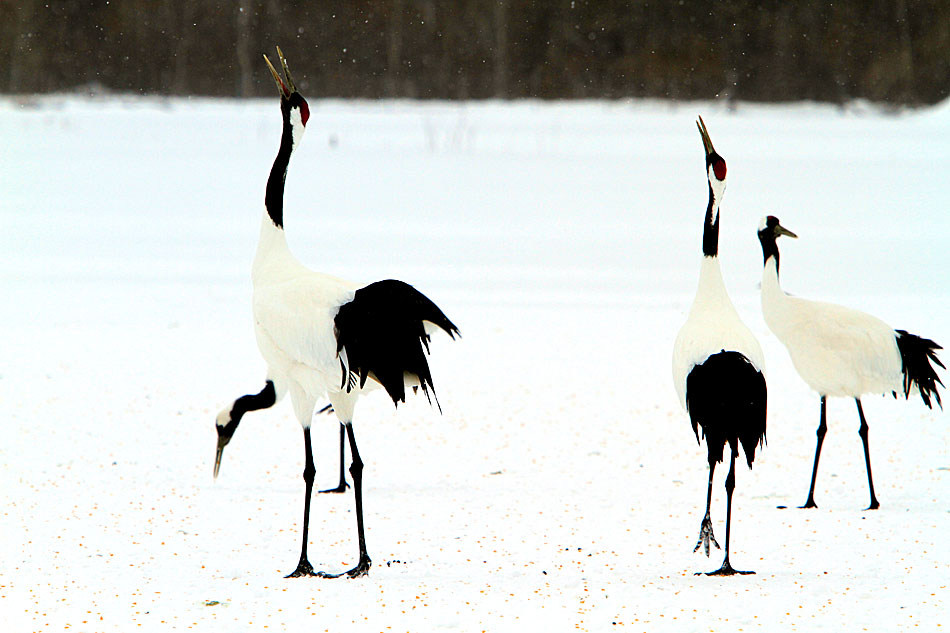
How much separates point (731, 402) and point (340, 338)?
1.21 metres

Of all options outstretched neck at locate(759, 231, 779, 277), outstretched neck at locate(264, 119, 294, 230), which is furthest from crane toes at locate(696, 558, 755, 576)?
outstretched neck at locate(264, 119, 294, 230)

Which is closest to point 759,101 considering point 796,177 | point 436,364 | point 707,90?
point 707,90

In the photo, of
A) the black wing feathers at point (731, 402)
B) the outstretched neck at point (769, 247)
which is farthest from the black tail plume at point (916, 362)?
the black wing feathers at point (731, 402)

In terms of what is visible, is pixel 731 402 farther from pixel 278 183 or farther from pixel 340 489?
pixel 340 489

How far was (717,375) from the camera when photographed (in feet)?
11.3

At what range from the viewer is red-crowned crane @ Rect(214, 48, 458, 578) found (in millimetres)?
3348

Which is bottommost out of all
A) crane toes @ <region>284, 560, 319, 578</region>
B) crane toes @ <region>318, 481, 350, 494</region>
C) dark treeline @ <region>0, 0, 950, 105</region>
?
crane toes @ <region>318, 481, 350, 494</region>

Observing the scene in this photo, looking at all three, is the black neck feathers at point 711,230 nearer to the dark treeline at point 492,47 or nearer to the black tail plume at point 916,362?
the black tail plume at point 916,362

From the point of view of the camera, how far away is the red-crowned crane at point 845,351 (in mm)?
4328

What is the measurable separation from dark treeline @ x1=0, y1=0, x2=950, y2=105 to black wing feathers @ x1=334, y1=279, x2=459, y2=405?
56.2ft

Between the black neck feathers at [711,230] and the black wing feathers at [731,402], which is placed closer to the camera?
the black wing feathers at [731,402]

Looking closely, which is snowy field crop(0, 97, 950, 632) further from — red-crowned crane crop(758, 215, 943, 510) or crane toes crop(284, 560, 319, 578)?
red-crowned crane crop(758, 215, 943, 510)

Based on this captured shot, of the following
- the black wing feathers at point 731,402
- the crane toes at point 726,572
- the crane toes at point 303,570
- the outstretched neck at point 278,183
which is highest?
the outstretched neck at point 278,183

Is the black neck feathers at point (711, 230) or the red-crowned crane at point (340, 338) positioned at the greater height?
the black neck feathers at point (711, 230)
